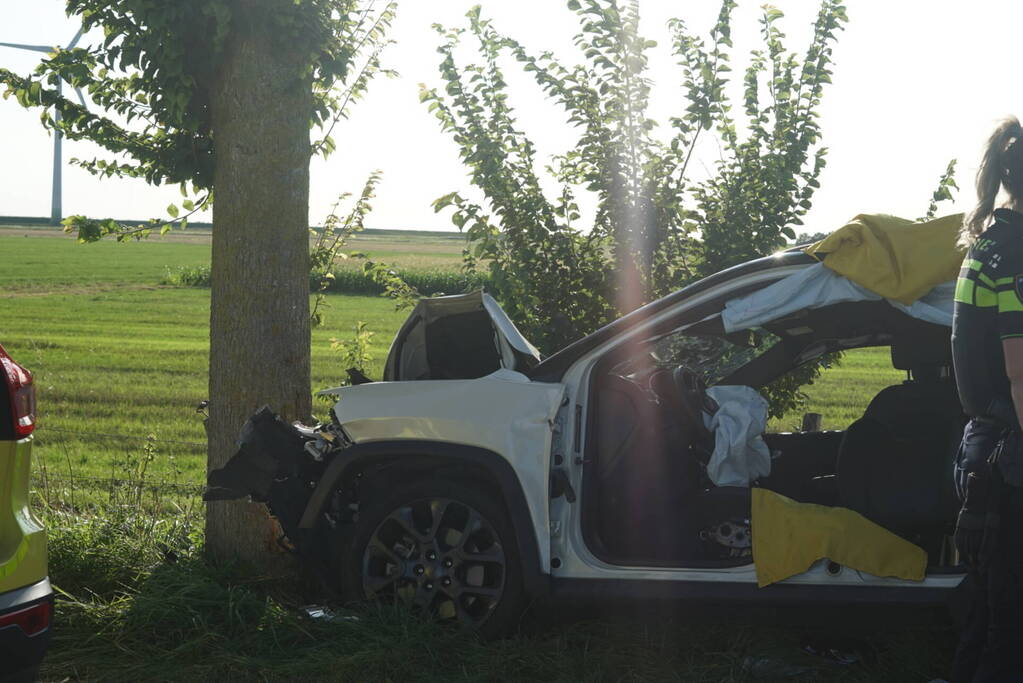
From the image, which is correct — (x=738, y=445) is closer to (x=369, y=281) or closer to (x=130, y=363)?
(x=130, y=363)

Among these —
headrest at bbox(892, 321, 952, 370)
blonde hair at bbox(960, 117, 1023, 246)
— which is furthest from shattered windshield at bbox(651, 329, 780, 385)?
blonde hair at bbox(960, 117, 1023, 246)

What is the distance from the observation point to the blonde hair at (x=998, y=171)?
420cm

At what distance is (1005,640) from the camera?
4145mm

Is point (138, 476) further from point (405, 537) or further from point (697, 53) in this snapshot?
point (697, 53)

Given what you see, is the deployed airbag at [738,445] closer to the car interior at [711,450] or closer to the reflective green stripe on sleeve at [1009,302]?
the car interior at [711,450]

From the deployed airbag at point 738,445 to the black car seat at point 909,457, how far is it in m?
0.39

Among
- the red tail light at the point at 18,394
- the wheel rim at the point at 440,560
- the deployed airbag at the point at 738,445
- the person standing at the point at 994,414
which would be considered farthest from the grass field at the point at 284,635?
the red tail light at the point at 18,394

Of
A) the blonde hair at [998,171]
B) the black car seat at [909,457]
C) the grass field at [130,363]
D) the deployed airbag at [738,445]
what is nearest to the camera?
the blonde hair at [998,171]

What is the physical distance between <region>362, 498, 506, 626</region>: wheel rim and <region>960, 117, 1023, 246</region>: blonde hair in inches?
92.5

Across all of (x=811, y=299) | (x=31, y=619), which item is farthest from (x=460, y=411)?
(x=31, y=619)

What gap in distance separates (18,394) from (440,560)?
1.94 m

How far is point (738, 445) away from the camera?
5441mm

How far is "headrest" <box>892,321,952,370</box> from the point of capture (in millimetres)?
5488

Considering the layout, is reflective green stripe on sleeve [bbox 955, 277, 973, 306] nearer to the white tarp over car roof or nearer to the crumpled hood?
the white tarp over car roof
